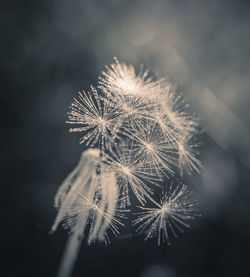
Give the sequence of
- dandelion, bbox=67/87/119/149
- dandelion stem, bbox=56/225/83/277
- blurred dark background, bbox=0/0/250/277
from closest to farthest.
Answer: dandelion, bbox=67/87/119/149 < dandelion stem, bbox=56/225/83/277 < blurred dark background, bbox=0/0/250/277

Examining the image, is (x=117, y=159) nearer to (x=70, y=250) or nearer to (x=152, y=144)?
(x=152, y=144)

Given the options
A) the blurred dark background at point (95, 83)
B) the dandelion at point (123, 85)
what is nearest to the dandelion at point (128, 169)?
the dandelion at point (123, 85)

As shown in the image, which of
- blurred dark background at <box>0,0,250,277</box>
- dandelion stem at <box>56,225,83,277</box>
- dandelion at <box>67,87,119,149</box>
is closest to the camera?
dandelion at <box>67,87,119,149</box>

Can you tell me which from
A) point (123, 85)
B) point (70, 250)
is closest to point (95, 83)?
point (123, 85)

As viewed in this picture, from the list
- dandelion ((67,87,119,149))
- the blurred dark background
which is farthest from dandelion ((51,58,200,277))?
the blurred dark background

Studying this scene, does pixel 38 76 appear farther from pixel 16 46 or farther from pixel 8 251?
pixel 8 251

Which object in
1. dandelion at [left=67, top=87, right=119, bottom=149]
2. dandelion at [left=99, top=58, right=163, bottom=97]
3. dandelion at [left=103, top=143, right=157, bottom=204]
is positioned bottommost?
dandelion at [left=103, top=143, right=157, bottom=204]

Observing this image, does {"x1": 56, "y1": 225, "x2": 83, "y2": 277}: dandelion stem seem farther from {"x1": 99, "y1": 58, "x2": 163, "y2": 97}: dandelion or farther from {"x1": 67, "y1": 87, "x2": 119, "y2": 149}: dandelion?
{"x1": 99, "y1": 58, "x2": 163, "y2": 97}: dandelion

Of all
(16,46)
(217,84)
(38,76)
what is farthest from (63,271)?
(217,84)

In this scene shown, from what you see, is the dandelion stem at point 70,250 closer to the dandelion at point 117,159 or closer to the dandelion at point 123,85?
the dandelion at point 117,159
